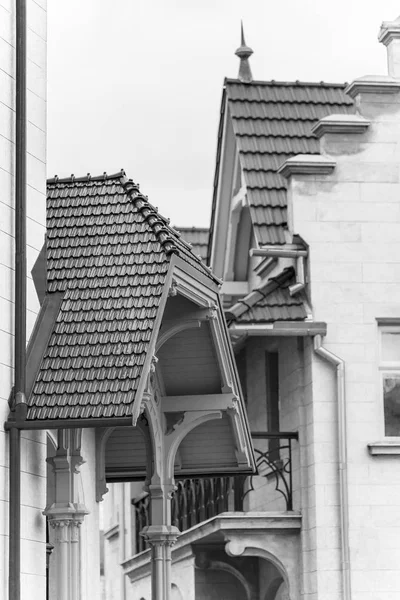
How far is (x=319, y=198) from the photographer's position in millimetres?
22625

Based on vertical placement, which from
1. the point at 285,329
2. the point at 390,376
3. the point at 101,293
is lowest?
the point at 101,293

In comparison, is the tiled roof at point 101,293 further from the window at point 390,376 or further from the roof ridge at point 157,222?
the window at point 390,376

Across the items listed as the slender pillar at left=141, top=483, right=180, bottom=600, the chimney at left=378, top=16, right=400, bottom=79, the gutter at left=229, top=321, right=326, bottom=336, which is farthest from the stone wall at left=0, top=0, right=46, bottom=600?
the chimney at left=378, top=16, right=400, bottom=79

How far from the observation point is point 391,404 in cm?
2219

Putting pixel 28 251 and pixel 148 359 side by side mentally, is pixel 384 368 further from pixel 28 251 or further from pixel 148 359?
pixel 148 359

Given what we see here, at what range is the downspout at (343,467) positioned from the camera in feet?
70.8

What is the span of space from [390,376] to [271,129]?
515cm

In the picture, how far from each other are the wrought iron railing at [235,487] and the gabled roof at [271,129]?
124 inches

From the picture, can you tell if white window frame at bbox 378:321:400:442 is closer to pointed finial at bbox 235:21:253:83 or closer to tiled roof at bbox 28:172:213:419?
pointed finial at bbox 235:21:253:83

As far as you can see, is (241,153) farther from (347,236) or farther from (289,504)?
(289,504)

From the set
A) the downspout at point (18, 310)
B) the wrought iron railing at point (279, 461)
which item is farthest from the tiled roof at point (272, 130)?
the downspout at point (18, 310)

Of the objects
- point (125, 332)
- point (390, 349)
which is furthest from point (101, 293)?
point (390, 349)

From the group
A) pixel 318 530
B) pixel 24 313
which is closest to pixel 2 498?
pixel 24 313

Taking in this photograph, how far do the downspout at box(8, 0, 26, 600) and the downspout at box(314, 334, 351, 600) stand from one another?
1002 cm
